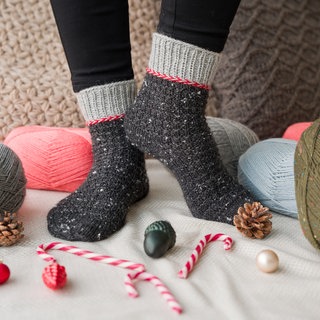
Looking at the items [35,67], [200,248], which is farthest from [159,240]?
[35,67]

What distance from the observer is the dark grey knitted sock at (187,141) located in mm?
755

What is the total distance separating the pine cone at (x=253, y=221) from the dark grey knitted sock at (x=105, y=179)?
177mm

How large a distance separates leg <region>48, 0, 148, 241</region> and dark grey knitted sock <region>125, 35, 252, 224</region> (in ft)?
0.14

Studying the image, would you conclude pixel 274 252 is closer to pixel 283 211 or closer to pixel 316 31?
pixel 283 211

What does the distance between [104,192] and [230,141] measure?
0.33 meters

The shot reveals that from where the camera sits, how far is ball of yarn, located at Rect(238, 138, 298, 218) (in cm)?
81

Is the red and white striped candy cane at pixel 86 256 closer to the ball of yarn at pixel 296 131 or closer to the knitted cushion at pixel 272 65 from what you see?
the ball of yarn at pixel 296 131

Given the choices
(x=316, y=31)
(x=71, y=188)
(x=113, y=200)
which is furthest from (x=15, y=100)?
(x=316, y=31)

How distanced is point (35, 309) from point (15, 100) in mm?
695

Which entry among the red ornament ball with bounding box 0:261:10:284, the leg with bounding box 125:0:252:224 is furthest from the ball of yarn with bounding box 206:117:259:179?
the red ornament ball with bounding box 0:261:10:284

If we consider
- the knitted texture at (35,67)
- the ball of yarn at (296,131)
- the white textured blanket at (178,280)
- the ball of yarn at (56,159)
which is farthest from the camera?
the knitted texture at (35,67)

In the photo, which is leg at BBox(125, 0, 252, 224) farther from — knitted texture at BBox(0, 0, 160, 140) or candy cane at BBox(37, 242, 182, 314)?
knitted texture at BBox(0, 0, 160, 140)

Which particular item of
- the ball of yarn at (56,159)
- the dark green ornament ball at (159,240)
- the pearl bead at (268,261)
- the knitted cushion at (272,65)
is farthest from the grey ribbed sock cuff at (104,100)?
the knitted cushion at (272,65)

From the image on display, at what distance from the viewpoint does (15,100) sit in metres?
1.15
